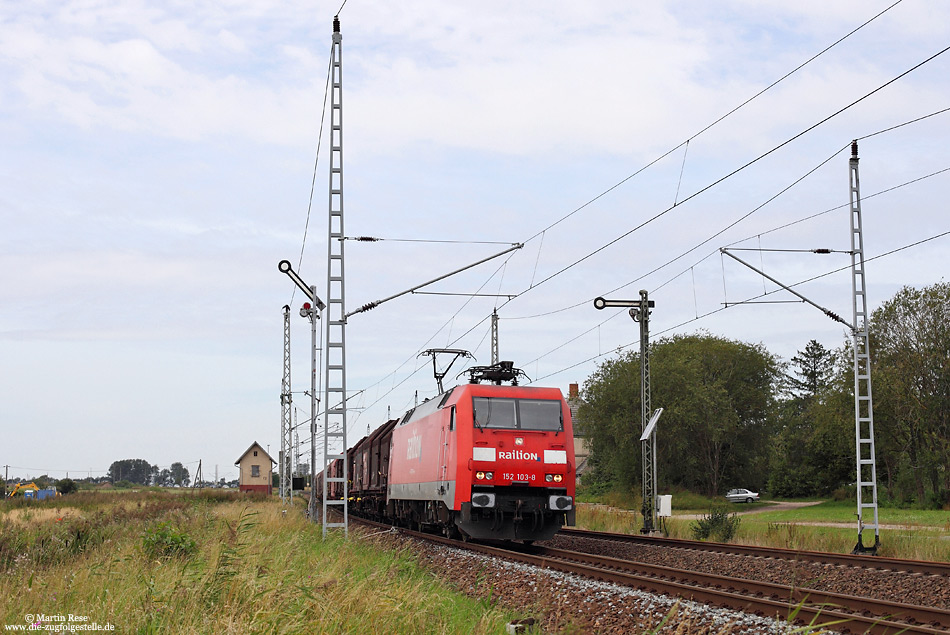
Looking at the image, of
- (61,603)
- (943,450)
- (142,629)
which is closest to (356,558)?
(61,603)

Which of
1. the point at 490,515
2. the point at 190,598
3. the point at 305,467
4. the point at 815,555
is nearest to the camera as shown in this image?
the point at 190,598

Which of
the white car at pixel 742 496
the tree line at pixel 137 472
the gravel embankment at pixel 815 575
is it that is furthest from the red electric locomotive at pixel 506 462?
the tree line at pixel 137 472

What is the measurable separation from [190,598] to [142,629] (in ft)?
2.62

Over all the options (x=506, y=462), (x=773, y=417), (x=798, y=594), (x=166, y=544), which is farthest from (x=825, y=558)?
(x=773, y=417)

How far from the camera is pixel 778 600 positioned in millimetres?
11492

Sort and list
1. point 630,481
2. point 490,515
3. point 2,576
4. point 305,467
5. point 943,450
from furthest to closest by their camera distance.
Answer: point 305,467 → point 630,481 → point 943,450 → point 490,515 → point 2,576

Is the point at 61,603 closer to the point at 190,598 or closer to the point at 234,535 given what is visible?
the point at 190,598

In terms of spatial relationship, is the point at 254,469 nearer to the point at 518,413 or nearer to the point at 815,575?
the point at 518,413

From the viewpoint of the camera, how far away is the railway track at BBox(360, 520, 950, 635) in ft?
31.2

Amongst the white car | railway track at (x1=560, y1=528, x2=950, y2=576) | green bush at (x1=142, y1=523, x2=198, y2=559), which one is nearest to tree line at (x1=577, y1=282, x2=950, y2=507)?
the white car

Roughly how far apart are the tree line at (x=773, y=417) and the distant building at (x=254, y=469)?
37955 mm

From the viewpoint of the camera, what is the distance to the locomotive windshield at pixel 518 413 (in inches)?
782

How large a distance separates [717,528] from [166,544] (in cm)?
A: 1564

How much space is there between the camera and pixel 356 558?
48.5ft
